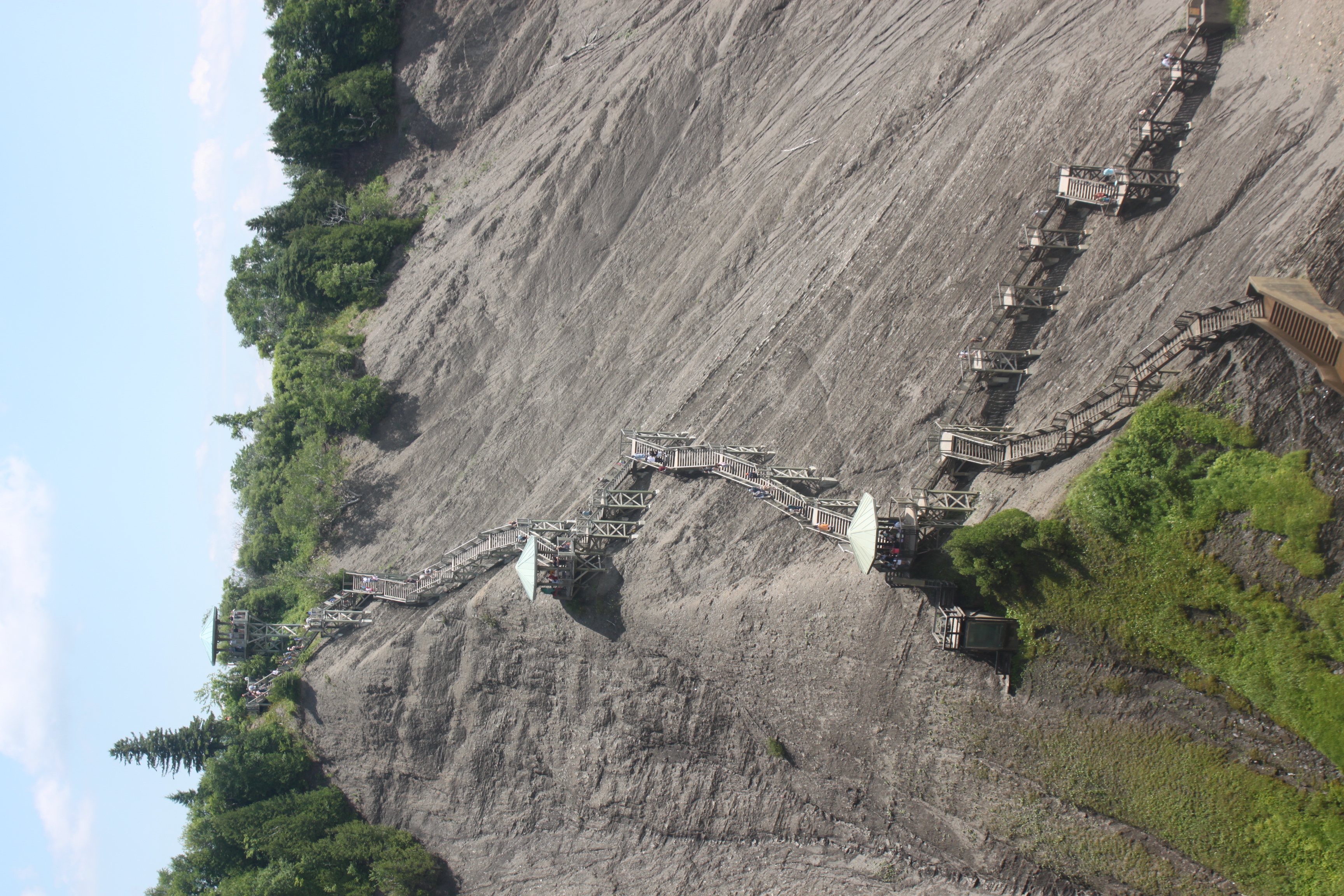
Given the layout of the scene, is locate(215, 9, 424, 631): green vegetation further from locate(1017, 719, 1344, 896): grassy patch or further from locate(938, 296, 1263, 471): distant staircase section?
locate(1017, 719, 1344, 896): grassy patch

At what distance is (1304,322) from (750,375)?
1728cm

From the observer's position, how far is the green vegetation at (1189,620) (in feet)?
66.9

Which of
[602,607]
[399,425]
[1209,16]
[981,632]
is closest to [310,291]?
[399,425]

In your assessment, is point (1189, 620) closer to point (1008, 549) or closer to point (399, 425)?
point (1008, 549)

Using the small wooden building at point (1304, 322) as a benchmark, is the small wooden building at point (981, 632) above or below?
below

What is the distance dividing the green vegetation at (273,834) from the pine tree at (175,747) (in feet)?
0.22

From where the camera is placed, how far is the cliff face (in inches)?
1000

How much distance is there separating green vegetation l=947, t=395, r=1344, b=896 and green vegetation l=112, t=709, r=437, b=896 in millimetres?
26066

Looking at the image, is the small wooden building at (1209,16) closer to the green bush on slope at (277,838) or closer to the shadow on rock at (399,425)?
the shadow on rock at (399,425)

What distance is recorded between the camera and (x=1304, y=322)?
2016 centimetres

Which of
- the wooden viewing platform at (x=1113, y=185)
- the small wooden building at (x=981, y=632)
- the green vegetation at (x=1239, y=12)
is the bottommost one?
the small wooden building at (x=981, y=632)

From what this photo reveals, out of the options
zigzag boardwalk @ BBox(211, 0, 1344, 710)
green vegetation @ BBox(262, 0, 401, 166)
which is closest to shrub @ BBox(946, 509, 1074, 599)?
zigzag boardwalk @ BBox(211, 0, 1344, 710)

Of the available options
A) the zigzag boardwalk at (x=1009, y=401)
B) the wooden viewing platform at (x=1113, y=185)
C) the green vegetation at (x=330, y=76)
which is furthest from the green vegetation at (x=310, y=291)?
the wooden viewing platform at (x=1113, y=185)

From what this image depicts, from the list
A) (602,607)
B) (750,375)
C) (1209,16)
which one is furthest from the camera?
(602,607)
